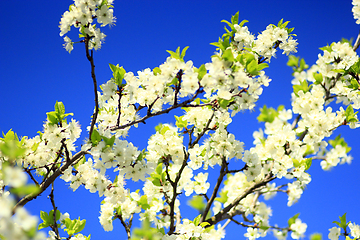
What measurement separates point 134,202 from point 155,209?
1.33 feet

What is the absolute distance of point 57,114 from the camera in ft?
7.49

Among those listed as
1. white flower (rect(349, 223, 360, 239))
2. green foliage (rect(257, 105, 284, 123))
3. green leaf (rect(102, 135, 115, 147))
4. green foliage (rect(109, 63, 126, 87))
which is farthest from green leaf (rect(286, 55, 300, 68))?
green leaf (rect(102, 135, 115, 147))

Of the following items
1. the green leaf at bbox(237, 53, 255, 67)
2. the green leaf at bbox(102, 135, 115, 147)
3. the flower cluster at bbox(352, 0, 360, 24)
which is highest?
the flower cluster at bbox(352, 0, 360, 24)

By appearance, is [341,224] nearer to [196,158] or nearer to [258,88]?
[196,158]

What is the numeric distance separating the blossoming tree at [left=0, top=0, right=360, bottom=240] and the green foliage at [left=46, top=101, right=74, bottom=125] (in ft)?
0.03

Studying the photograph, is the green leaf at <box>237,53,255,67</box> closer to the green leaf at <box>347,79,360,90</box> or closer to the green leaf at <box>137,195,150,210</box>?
the green leaf at <box>347,79,360,90</box>

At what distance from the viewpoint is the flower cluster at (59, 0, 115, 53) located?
2162 mm

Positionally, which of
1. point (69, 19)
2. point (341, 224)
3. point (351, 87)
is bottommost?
point (341, 224)

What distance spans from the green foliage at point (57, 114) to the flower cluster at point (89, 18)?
0.63 meters

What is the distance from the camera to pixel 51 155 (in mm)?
2691

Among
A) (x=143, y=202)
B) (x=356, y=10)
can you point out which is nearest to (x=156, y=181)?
(x=143, y=202)

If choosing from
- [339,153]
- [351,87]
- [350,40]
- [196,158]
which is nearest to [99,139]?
[196,158]

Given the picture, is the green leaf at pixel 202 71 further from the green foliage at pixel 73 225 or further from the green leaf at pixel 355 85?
the green leaf at pixel 355 85

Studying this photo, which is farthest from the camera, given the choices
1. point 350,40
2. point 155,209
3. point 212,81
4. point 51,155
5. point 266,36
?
point 350,40
